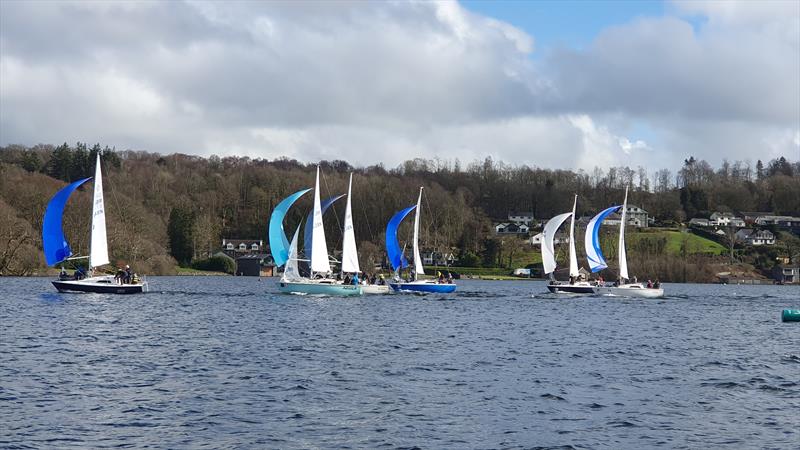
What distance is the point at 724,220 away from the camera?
607ft

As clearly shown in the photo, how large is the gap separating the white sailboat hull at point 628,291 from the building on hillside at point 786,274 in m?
69.1

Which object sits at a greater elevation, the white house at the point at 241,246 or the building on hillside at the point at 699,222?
the building on hillside at the point at 699,222

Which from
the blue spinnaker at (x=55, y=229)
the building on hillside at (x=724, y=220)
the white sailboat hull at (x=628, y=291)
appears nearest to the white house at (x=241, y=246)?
the white sailboat hull at (x=628, y=291)

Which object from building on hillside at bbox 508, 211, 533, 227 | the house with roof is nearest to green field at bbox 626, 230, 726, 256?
the house with roof

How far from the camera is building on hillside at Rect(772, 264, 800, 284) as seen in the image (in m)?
135

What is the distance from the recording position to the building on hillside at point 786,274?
5315 inches

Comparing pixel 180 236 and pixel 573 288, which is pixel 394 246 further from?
pixel 180 236

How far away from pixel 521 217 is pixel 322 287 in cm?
12641

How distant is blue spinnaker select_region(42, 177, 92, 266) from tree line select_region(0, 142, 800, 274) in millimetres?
31160

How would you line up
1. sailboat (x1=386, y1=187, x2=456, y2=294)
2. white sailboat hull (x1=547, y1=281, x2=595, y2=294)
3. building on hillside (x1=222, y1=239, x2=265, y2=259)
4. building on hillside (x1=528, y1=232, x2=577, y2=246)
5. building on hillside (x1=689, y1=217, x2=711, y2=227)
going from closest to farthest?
sailboat (x1=386, y1=187, x2=456, y2=294) → white sailboat hull (x1=547, y1=281, x2=595, y2=294) → building on hillside (x1=222, y1=239, x2=265, y2=259) → building on hillside (x1=528, y1=232, x2=577, y2=246) → building on hillside (x1=689, y1=217, x2=711, y2=227)

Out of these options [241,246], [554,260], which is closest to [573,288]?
[554,260]

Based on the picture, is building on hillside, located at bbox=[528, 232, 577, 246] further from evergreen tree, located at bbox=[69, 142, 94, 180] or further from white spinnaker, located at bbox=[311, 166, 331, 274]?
white spinnaker, located at bbox=[311, 166, 331, 274]

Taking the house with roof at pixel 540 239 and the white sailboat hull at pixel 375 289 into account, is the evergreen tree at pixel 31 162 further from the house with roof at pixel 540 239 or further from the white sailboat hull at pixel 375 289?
the white sailboat hull at pixel 375 289

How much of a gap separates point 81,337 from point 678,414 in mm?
22350
